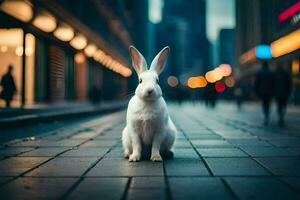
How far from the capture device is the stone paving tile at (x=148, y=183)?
4232mm

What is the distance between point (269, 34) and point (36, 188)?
58.6 meters

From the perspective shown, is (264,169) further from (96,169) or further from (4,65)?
(4,65)

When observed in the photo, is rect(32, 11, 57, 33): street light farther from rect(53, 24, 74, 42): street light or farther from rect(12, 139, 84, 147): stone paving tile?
rect(12, 139, 84, 147): stone paving tile

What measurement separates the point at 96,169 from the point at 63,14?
694 inches

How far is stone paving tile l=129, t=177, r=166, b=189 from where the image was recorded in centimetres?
423

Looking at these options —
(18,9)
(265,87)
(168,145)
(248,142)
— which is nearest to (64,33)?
(18,9)

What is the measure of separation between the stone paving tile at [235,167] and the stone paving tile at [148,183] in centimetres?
74

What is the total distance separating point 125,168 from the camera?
17.3 feet

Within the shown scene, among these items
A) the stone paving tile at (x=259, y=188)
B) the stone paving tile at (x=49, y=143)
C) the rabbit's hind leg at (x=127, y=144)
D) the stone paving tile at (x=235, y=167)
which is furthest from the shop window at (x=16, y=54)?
the stone paving tile at (x=259, y=188)

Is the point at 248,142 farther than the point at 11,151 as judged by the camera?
Yes

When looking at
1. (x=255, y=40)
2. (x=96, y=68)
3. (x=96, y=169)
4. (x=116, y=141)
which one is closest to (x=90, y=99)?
(x=96, y=68)

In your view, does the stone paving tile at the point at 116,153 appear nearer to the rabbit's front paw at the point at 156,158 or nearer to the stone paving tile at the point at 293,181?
the rabbit's front paw at the point at 156,158

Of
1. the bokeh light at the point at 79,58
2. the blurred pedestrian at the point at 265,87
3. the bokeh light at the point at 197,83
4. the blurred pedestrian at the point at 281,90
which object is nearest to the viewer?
the blurred pedestrian at the point at 281,90

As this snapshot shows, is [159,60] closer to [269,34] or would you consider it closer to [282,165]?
A: [282,165]
